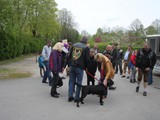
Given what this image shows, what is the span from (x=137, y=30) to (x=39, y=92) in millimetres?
51266

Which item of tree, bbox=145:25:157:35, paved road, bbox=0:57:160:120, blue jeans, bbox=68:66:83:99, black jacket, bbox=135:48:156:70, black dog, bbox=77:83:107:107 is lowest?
paved road, bbox=0:57:160:120

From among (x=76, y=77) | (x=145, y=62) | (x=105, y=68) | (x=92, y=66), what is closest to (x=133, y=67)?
(x=145, y=62)

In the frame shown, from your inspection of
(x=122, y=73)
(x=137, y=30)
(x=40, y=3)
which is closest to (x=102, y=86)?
(x=122, y=73)

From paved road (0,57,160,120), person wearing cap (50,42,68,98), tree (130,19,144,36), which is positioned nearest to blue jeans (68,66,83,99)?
paved road (0,57,160,120)

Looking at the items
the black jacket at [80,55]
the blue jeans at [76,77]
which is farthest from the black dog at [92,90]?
the black jacket at [80,55]

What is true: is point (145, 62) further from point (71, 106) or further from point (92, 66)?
point (71, 106)

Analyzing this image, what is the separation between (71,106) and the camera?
6461 mm

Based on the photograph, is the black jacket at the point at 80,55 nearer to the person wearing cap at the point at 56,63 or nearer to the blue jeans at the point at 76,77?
the blue jeans at the point at 76,77

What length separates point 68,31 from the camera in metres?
59.7

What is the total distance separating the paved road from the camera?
18.3ft

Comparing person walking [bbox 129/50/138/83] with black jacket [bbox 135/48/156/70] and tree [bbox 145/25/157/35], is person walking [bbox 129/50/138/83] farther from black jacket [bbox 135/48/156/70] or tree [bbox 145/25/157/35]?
tree [bbox 145/25/157/35]

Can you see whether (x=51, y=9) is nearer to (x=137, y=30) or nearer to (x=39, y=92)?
(x=137, y=30)

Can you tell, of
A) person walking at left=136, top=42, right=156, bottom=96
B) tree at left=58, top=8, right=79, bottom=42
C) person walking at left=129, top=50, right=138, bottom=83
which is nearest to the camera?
person walking at left=136, top=42, right=156, bottom=96

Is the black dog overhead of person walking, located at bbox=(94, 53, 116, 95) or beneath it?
beneath
